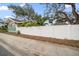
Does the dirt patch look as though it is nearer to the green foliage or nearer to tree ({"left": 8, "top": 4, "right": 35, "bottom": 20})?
the green foliage

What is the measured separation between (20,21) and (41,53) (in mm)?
548

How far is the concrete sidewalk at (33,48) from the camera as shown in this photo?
13.2 ft

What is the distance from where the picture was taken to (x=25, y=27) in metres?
4.14

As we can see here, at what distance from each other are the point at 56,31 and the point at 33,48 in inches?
16.3

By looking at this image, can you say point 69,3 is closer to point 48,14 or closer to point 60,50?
point 48,14

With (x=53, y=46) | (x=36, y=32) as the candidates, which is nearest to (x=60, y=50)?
(x=53, y=46)

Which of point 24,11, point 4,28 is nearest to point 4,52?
point 4,28

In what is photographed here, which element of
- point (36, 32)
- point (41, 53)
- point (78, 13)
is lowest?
point (41, 53)

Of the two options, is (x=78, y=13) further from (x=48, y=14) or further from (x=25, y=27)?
(x=25, y=27)

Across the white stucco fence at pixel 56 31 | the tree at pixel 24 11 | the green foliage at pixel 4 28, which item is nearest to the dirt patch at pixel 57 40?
the white stucco fence at pixel 56 31

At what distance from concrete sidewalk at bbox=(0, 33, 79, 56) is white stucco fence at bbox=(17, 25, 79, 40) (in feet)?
0.41

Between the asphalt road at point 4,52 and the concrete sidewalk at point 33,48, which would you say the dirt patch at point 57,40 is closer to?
the concrete sidewalk at point 33,48

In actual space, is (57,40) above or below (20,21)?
below

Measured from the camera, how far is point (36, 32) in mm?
4199
